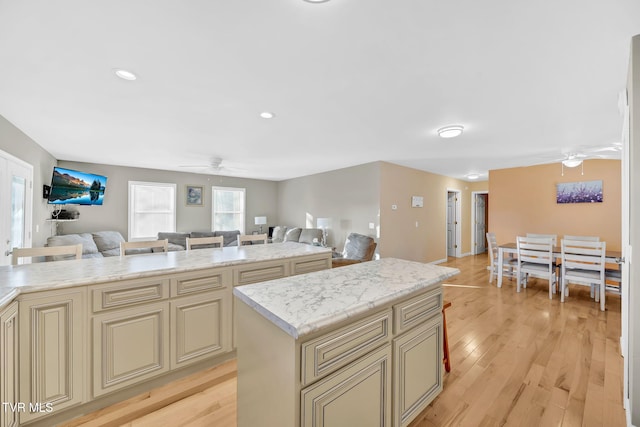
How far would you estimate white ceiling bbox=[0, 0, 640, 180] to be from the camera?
133cm

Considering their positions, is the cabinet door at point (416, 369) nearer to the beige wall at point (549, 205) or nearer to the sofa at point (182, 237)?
the beige wall at point (549, 205)

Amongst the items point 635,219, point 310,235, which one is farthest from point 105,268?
point 310,235

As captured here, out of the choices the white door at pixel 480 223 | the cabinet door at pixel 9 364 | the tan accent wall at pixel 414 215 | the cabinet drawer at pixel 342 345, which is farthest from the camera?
the white door at pixel 480 223

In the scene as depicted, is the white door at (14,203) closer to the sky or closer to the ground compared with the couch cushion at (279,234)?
closer to the sky

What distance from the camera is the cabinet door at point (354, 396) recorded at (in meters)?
1.01

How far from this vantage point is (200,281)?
80.1 inches

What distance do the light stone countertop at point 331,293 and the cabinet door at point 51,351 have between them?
1124 mm

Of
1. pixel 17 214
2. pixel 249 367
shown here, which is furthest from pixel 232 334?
pixel 17 214

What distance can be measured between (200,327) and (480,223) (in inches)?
340

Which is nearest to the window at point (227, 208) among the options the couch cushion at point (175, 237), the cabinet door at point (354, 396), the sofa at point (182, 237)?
the sofa at point (182, 237)

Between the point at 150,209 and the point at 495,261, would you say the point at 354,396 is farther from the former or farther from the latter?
the point at 150,209

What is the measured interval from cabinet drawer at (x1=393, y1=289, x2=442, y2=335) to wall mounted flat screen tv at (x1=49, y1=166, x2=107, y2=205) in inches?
225

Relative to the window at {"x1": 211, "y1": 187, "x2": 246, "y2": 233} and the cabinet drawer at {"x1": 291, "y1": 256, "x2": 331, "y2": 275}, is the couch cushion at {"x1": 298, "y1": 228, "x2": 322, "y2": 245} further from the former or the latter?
the cabinet drawer at {"x1": 291, "y1": 256, "x2": 331, "y2": 275}

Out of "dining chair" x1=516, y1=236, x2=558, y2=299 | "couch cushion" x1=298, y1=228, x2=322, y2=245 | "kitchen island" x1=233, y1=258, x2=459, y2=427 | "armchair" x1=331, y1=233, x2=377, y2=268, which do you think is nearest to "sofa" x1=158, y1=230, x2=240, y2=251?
"couch cushion" x1=298, y1=228, x2=322, y2=245
